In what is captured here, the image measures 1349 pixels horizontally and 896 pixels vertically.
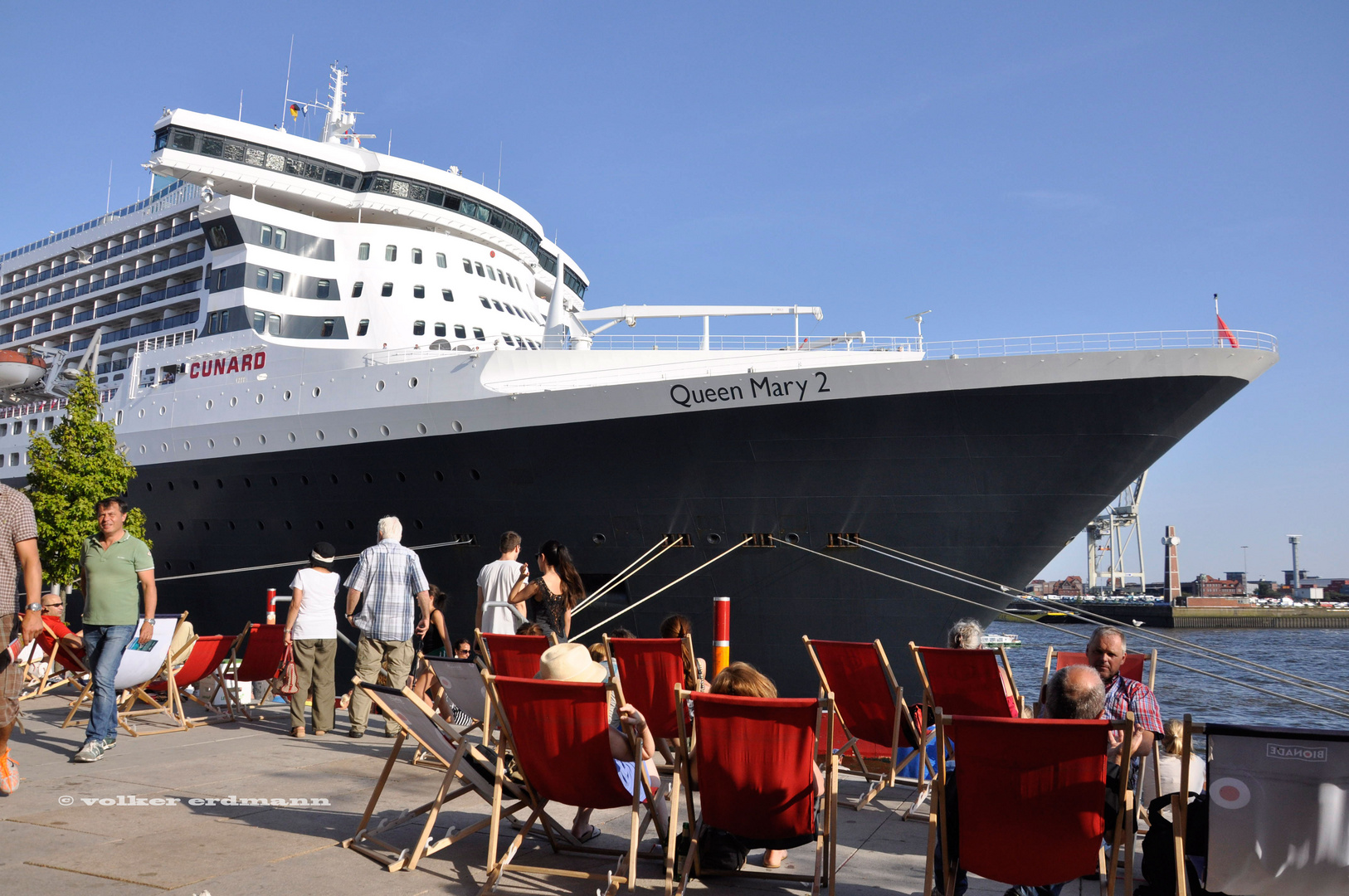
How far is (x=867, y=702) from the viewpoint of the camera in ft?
16.6

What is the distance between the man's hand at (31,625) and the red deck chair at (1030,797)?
4040mm

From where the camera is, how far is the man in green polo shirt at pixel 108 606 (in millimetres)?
5422

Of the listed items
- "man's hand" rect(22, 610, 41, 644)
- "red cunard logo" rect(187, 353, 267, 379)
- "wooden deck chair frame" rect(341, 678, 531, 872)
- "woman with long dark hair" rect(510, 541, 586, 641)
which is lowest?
"wooden deck chair frame" rect(341, 678, 531, 872)

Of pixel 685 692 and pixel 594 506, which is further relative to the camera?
pixel 594 506

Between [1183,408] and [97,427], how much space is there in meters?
17.0

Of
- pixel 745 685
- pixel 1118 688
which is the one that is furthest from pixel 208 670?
pixel 1118 688

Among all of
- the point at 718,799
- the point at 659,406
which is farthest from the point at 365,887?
the point at 659,406

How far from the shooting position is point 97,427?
16.4 metres

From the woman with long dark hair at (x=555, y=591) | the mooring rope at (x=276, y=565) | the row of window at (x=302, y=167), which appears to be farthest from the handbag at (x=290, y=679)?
the row of window at (x=302, y=167)

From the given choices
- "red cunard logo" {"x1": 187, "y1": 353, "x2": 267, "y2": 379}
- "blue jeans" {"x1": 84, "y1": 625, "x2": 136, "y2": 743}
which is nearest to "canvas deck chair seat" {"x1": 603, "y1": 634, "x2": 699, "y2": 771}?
"blue jeans" {"x1": 84, "y1": 625, "x2": 136, "y2": 743}

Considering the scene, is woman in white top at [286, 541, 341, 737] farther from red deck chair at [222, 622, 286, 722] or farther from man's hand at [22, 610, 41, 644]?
man's hand at [22, 610, 41, 644]

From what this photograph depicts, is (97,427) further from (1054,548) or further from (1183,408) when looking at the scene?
(1183,408)

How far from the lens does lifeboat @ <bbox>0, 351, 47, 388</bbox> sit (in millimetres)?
20391

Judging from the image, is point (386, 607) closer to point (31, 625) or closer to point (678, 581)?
point (31, 625)
